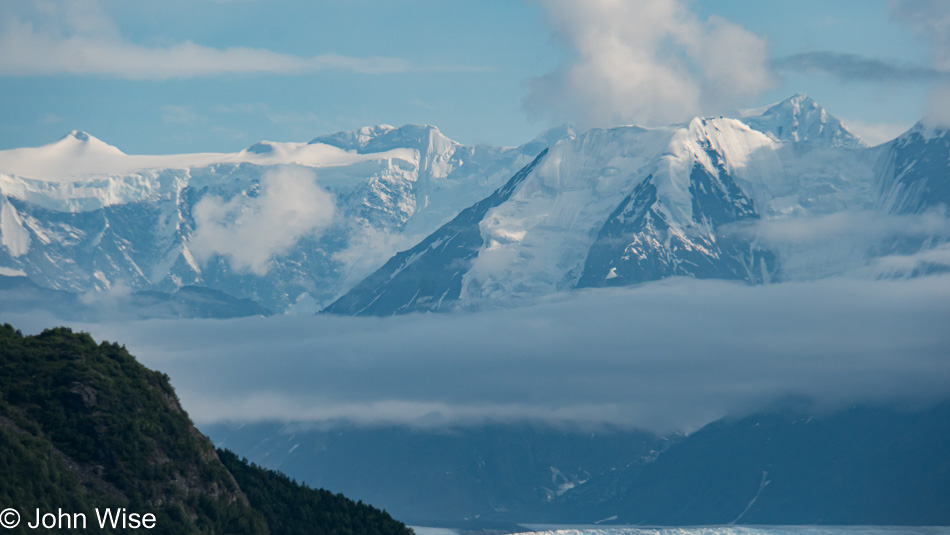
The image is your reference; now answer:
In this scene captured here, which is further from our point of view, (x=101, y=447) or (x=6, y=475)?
(x=101, y=447)

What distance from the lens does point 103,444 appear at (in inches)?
5797

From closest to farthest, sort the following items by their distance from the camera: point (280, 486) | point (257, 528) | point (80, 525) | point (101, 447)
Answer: point (80, 525), point (101, 447), point (257, 528), point (280, 486)

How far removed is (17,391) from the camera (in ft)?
491

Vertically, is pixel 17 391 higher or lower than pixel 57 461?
higher

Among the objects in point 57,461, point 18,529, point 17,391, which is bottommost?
point 18,529

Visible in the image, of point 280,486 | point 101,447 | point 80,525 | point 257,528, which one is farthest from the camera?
point 280,486

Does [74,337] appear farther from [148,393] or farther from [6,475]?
[6,475]

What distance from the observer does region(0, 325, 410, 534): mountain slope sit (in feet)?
452

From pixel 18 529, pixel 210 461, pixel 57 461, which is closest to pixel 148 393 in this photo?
pixel 210 461

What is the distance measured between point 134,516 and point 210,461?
16.9 m

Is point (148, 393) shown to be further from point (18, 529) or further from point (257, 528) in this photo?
point (18, 529)

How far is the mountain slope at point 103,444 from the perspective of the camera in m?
138

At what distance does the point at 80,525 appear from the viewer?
135 meters

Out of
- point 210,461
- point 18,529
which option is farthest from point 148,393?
point 18,529
